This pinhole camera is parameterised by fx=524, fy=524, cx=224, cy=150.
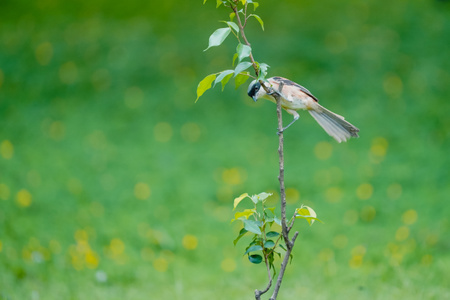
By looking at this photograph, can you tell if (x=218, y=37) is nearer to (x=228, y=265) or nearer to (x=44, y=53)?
(x=228, y=265)

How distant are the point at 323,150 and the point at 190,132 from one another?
1528 millimetres

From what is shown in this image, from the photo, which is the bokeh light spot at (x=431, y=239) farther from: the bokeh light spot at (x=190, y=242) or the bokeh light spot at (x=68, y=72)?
the bokeh light spot at (x=68, y=72)

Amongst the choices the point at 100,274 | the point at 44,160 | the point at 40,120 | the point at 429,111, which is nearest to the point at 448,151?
the point at 429,111

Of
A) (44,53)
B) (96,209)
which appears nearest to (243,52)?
(96,209)

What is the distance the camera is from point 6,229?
4.23 m

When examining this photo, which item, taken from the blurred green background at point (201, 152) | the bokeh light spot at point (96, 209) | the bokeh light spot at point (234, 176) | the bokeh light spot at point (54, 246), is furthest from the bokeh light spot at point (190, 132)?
the bokeh light spot at point (54, 246)

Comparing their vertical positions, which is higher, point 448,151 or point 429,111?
point 429,111

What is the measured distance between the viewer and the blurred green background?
12.4ft

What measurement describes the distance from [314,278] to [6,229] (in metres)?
2.47

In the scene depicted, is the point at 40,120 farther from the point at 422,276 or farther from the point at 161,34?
the point at 422,276

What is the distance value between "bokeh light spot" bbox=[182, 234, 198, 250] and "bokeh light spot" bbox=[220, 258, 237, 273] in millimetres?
313

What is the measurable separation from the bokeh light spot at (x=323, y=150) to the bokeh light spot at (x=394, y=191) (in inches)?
33.3

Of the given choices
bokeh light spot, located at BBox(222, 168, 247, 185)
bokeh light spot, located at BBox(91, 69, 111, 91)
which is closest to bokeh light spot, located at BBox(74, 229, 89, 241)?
bokeh light spot, located at BBox(222, 168, 247, 185)

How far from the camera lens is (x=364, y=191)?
489cm
